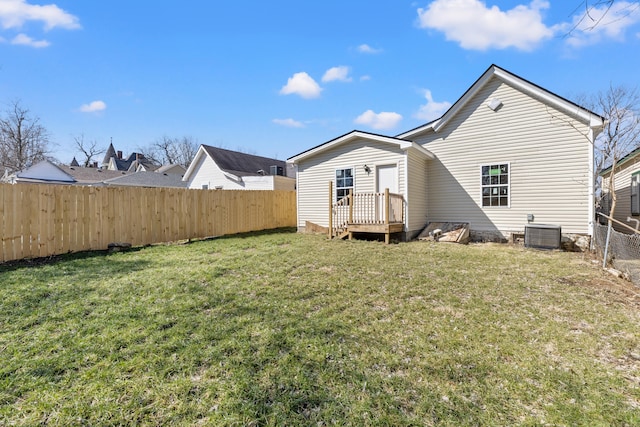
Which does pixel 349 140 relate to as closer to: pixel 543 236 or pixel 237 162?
pixel 543 236

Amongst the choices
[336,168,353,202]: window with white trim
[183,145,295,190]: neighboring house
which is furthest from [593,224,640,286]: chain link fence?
[183,145,295,190]: neighboring house

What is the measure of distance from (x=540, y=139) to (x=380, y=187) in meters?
4.97

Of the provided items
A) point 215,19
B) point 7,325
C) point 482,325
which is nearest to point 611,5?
point 482,325

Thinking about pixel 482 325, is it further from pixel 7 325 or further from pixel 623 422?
pixel 7 325

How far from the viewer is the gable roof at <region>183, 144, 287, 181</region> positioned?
19422 millimetres

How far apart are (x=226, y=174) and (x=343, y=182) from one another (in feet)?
34.3

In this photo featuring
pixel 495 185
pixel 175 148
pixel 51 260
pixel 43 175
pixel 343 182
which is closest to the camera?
pixel 51 260

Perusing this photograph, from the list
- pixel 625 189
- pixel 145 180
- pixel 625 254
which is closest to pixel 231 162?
pixel 145 180

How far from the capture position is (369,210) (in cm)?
983

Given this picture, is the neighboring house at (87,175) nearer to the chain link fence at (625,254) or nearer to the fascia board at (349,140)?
the fascia board at (349,140)

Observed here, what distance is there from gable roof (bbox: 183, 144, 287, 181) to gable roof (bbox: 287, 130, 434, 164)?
8.82 metres

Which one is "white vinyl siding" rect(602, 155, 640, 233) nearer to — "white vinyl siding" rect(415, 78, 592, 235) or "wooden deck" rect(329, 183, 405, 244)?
"white vinyl siding" rect(415, 78, 592, 235)

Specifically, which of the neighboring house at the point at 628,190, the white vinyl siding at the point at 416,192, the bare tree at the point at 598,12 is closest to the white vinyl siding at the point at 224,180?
the white vinyl siding at the point at 416,192

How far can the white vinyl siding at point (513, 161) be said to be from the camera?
27.8 feet
